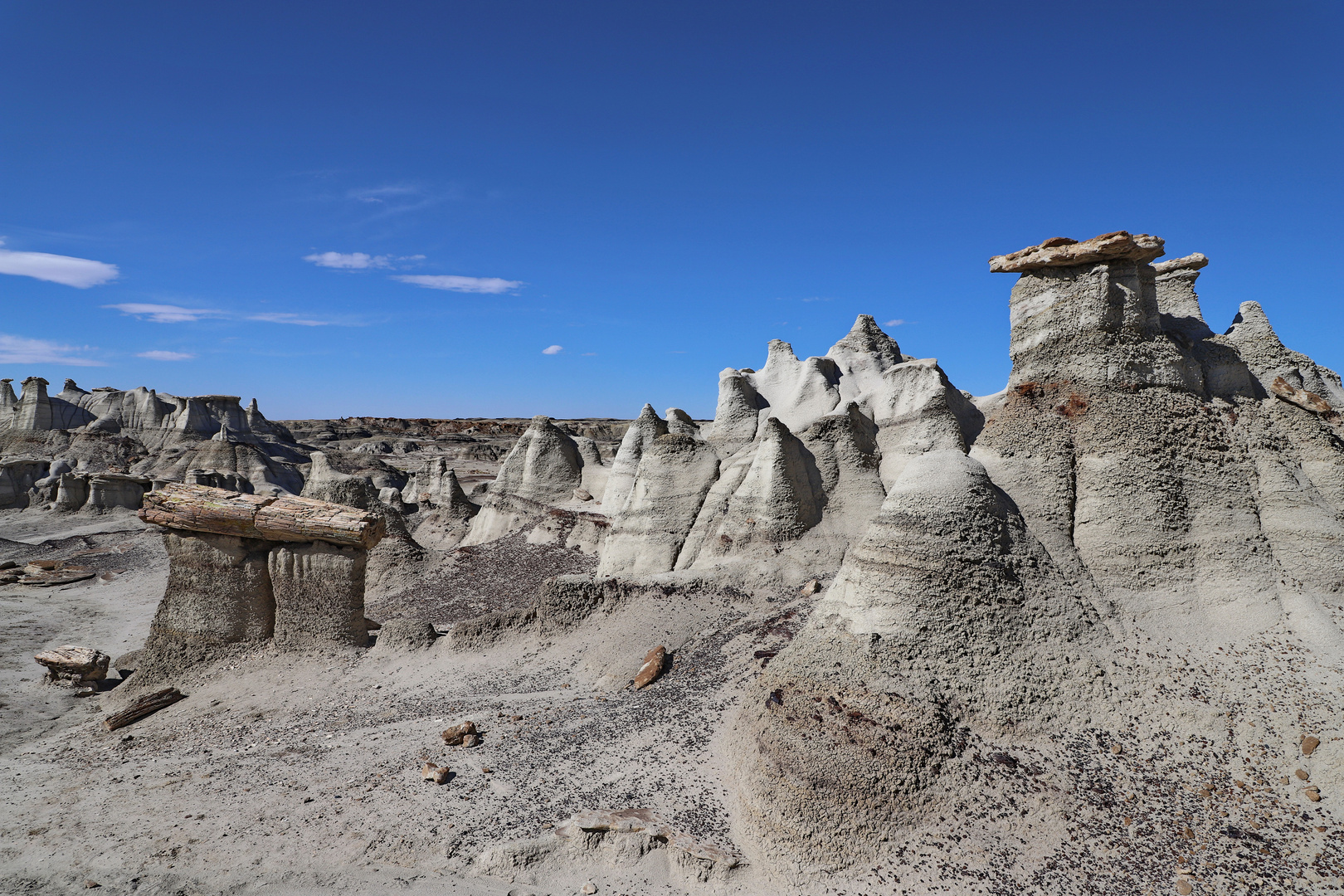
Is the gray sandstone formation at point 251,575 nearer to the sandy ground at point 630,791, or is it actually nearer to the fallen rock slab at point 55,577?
the sandy ground at point 630,791

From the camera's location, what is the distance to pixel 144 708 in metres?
9.77

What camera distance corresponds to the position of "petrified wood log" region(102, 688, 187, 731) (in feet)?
30.9

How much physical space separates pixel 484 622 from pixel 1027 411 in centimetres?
864

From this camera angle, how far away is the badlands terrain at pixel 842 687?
5.39 meters

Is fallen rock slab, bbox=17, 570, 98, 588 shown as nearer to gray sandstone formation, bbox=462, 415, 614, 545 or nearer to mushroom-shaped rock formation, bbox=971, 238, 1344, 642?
gray sandstone formation, bbox=462, 415, 614, 545

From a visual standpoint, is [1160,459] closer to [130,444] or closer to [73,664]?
[73,664]

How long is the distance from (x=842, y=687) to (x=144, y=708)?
10.1 m

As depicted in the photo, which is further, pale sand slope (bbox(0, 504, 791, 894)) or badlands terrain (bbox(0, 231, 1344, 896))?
pale sand slope (bbox(0, 504, 791, 894))

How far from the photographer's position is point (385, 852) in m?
5.93

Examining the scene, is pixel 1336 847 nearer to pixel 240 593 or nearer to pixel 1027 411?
pixel 1027 411

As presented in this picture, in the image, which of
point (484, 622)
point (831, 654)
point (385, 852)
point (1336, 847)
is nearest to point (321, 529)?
point (484, 622)

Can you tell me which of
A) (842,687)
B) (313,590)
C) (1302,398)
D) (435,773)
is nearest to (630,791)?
(435,773)

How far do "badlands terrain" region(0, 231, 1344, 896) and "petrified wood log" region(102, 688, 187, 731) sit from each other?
215 millimetres

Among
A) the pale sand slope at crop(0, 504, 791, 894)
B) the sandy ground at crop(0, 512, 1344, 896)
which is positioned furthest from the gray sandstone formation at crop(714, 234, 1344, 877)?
the pale sand slope at crop(0, 504, 791, 894)
